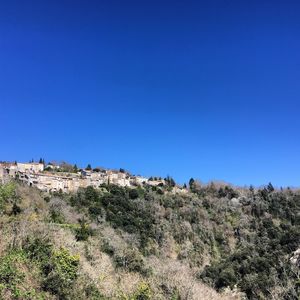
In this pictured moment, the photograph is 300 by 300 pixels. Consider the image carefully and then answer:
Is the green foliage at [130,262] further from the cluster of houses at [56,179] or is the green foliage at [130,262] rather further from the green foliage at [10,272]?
the cluster of houses at [56,179]

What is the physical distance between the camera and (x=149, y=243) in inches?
2447

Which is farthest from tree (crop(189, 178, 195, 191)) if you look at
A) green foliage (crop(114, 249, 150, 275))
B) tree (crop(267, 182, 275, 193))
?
green foliage (crop(114, 249, 150, 275))

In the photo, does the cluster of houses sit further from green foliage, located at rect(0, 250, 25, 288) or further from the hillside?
green foliage, located at rect(0, 250, 25, 288)

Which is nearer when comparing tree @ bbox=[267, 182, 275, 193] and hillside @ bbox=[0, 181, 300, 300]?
hillside @ bbox=[0, 181, 300, 300]

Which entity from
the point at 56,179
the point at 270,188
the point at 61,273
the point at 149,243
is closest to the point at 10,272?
the point at 61,273

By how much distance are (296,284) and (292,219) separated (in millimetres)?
36906

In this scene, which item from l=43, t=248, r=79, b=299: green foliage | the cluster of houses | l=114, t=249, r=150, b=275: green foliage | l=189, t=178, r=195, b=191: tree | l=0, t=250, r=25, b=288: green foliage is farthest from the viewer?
l=189, t=178, r=195, b=191: tree

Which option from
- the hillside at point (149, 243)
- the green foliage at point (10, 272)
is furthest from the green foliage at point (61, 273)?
the green foliage at point (10, 272)

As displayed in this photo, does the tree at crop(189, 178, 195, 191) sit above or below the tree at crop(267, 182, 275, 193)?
above

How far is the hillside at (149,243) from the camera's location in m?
21.8

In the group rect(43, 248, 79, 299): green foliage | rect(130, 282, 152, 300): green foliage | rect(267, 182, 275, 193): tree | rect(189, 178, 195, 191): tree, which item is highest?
rect(189, 178, 195, 191): tree

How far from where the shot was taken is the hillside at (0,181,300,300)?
21.8 metres

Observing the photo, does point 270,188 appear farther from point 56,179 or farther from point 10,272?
point 10,272

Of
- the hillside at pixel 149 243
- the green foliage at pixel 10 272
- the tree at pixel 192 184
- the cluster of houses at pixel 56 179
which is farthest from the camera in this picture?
the tree at pixel 192 184
